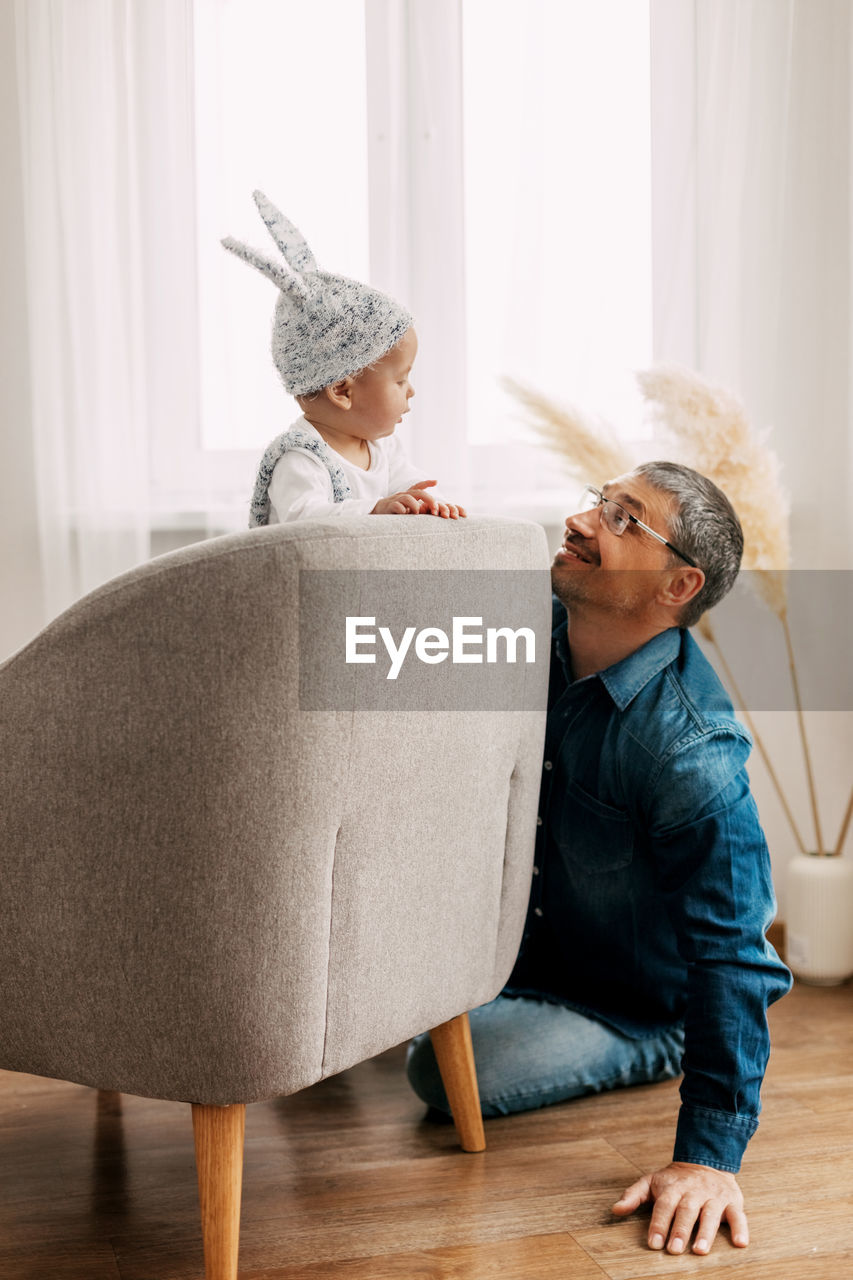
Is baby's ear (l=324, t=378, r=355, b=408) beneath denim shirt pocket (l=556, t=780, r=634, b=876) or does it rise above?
above

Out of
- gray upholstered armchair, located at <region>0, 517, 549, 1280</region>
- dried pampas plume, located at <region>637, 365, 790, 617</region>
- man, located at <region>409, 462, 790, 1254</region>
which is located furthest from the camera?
dried pampas plume, located at <region>637, 365, 790, 617</region>

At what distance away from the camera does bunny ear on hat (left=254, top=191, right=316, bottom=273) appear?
1.55m

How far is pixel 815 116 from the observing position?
236 cm

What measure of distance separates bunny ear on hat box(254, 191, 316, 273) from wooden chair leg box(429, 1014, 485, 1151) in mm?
957

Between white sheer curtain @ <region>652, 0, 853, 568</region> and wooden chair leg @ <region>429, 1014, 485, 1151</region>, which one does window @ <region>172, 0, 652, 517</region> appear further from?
wooden chair leg @ <region>429, 1014, 485, 1151</region>

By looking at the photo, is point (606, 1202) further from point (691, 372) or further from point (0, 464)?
point (0, 464)

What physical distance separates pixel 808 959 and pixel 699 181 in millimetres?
1467

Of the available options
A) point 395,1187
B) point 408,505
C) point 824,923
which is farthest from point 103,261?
point 824,923

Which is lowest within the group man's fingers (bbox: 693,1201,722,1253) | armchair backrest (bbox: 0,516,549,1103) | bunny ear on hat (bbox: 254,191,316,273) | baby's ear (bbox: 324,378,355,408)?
man's fingers (bbox: 693,1201,722,1253)

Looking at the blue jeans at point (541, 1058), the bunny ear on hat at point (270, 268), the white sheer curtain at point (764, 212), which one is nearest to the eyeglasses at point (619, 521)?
the bunny ear on hat at point (270, 268)

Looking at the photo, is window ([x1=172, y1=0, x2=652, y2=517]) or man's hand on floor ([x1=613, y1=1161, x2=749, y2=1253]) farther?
window ([x1=172, y1=0, x2=652, y2=517])

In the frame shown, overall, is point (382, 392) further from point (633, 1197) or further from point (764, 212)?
point (764, 212)

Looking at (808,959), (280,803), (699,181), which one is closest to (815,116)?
(699,181)

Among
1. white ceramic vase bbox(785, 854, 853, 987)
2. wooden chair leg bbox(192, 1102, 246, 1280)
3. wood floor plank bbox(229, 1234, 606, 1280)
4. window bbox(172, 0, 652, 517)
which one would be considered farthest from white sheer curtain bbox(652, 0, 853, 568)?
wooden chair leg bbox(192, 1102, 246, 1280)
